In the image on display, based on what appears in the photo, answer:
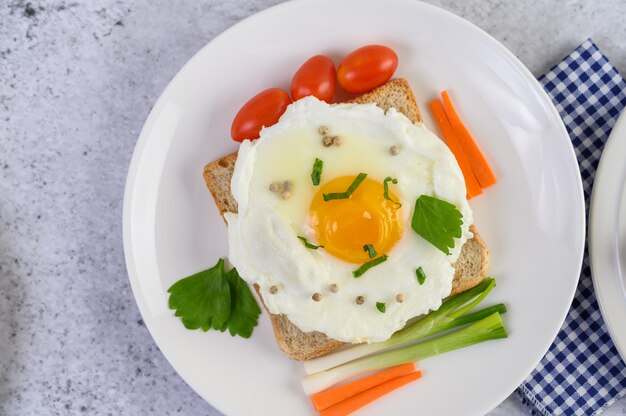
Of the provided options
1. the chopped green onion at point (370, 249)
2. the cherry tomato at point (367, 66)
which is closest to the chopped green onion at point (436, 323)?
the chopped green onion at point (370, 249)

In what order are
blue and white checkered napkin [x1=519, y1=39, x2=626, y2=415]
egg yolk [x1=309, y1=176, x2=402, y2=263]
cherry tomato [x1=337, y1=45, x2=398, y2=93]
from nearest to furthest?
egg yolk [x1=309, y1=176, x2=402, y2=263] < cherry tomato [x1=337, y1=45, x2=398, y2=93] < blue and white checkered napkin [x1=519, y1=39, x2=626, y2=415]

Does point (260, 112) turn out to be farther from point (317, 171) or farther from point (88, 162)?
point (88, 162)

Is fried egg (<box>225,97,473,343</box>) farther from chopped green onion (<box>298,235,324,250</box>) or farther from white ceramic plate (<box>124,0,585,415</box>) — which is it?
white ceramic plate (<box>124,0,585,415</box>)

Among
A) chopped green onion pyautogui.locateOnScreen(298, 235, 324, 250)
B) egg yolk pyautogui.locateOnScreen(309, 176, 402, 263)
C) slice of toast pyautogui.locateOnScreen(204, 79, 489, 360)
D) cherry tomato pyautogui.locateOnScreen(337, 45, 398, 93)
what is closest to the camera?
egg yolk pyautogui.locateOnScreen(309, 176, 402, 263)

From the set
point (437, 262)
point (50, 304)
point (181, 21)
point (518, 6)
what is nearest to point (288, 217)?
point (437, 262)

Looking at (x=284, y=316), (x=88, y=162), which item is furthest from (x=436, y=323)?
(x=88, y=162)

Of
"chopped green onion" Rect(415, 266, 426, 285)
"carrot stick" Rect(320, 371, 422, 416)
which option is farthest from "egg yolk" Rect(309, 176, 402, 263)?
"carrot stick" Rect(320, 371, 422, 416)

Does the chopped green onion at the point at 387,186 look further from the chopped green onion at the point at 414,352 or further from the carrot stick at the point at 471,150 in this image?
the chopped green onion at the point at 414,352
